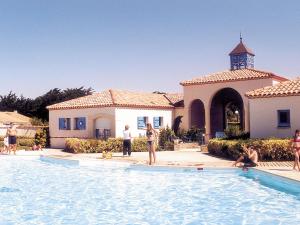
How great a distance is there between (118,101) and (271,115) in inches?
490

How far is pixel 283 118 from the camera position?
2277 centimetres

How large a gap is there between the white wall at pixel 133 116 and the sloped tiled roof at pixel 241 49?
886cm

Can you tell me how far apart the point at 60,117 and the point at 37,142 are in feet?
9.66

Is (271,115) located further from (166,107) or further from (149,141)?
(166,107)

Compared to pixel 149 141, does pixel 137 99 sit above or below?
above

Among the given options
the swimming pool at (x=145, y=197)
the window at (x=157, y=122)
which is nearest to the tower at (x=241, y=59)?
the window at (x=157, y=122)

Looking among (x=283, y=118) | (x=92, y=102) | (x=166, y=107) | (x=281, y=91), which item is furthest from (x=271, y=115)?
(x=92, y=102)

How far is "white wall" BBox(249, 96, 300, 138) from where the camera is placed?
72.9 ft

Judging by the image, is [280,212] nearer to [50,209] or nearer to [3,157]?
[50,209]

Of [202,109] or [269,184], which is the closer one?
[269,184]

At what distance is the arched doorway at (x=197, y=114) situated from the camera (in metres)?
35.3

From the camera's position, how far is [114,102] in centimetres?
3011

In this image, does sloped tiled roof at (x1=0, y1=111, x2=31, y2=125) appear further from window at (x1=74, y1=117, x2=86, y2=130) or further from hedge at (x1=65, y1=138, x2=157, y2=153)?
hedge at (x1=65, y1=138, x2=157, y2=153)

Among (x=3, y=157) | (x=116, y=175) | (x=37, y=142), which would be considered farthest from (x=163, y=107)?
(x=116, y=175)
